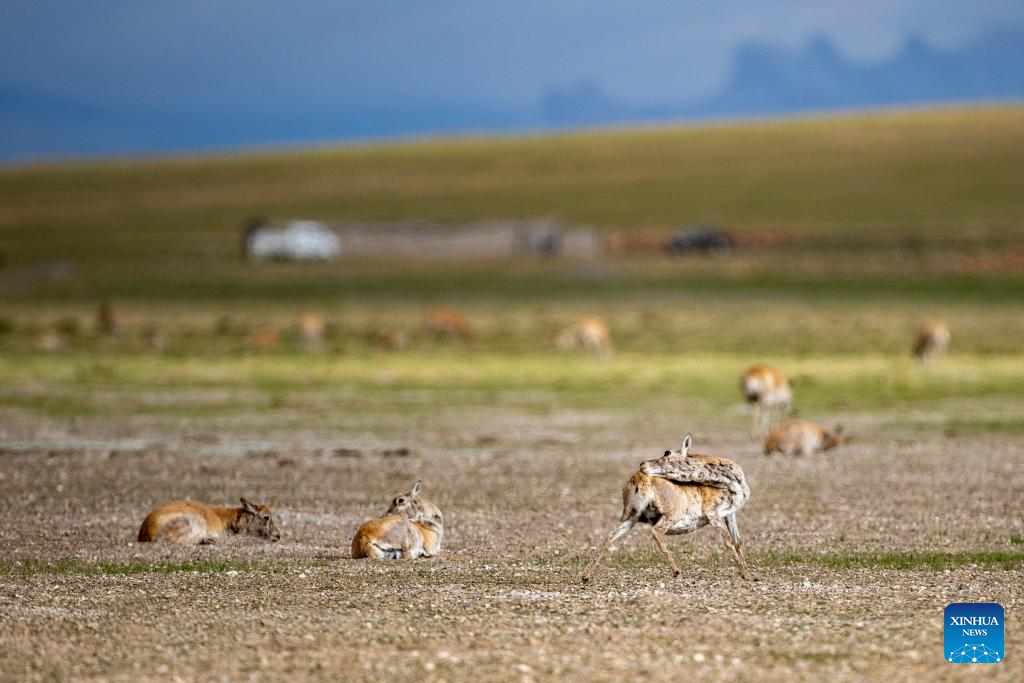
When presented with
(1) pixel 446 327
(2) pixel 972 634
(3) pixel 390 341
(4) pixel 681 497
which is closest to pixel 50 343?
(3) pixel 390 341

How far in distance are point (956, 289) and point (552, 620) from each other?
56456 mm

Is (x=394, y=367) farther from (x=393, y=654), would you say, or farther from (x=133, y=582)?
(x=393, y=654)

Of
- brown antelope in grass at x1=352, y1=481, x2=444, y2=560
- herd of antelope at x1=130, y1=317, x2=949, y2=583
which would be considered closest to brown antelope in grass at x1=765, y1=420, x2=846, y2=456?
herd of antelope at x1=130, y1=317, x2=949, y2=583

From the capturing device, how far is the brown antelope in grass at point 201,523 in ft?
47.8

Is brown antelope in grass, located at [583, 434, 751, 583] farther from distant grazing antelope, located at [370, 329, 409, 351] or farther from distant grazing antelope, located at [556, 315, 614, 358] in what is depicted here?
distant grazing antelope, located at [370, 329, 409, 351]

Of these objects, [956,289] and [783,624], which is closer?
[783,624]

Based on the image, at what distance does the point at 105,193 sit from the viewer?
432 feet

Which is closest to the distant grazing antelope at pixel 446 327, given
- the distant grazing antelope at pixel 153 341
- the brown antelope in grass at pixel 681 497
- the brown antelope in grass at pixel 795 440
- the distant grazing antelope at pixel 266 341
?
the distant grazing antelope at pixel 266 341

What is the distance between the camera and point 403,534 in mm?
13781

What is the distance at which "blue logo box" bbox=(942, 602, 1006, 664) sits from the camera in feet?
31.9

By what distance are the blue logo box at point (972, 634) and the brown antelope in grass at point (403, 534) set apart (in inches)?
196

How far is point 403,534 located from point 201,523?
2.24 m

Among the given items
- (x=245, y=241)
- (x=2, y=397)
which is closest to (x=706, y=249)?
(x=245, y=241)

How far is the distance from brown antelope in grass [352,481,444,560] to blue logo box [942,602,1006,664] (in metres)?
4.98
